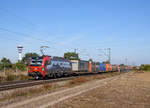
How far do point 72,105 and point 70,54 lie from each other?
92251 millimetres

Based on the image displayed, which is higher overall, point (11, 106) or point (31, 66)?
point (31, 66)

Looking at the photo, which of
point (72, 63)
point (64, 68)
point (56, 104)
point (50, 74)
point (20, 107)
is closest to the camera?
point (20, 107)

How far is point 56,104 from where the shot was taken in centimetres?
933

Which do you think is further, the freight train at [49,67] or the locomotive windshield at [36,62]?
the locomotive windshield at [36,62]

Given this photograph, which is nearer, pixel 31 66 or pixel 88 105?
pixel 88 105

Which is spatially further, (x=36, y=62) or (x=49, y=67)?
(x=49, y=67)

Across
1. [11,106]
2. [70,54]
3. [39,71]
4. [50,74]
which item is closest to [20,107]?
[11,106]

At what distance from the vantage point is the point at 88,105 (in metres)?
9.04

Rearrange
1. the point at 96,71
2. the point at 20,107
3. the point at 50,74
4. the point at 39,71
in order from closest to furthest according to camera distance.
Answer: the point at 20,107, the point at 39,71, the point at 50,74, the point at 96,71

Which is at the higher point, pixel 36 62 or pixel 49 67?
pixel 36 62

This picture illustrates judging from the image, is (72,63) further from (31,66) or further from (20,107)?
(20,107)

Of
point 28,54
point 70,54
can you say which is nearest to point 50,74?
point 70,54

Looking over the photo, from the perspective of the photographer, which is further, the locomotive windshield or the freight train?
the locomotive windshield

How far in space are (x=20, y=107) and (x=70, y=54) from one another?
92706mm
